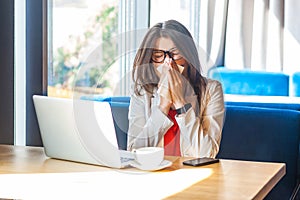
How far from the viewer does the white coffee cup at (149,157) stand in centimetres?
189

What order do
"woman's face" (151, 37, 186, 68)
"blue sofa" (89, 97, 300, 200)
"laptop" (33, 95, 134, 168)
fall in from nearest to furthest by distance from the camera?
"laptop" (33, 95, 134, 168), "woman's face" (151, 37, 186, 68), "blue sofa" (89, 97, 300, 200)

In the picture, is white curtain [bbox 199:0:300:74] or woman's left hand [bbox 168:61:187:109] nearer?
woman's left hand [bbox 168:61:187:109]

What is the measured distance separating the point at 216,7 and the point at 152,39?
3.84m

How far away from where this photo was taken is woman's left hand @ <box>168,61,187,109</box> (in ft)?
7.03

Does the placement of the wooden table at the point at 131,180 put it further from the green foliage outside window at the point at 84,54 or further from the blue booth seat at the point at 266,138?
the blue booth seat at the point at 266,138

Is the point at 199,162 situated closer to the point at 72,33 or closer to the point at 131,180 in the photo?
the point at 131,180

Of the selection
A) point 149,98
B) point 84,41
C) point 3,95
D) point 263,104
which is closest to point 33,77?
point 3,95

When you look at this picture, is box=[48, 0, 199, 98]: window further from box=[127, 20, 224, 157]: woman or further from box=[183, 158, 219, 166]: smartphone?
box=[183, 158, 219, 166]: smartphone

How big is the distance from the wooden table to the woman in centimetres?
20

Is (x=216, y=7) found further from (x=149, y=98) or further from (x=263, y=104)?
(x=149, y=98)

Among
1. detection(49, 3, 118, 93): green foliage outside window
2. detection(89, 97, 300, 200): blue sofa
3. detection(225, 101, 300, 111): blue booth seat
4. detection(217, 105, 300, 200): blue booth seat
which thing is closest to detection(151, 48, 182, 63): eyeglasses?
detection(49, 3, 118, 93): green foliage outside window

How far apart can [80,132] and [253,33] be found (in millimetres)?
4087

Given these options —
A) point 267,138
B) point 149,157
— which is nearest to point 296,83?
point 267,138

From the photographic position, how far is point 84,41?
11.2 ft
